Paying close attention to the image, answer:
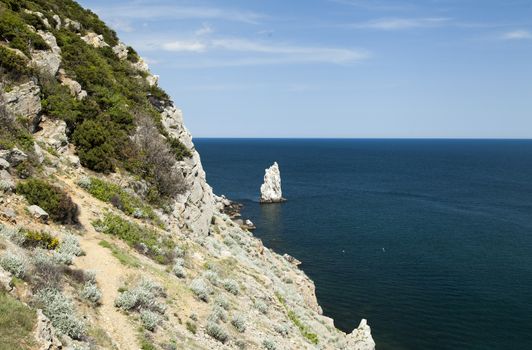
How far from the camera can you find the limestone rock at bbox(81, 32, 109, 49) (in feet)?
124

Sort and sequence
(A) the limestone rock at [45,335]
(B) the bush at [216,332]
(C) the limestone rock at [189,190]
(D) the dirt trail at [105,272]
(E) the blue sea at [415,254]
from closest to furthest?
1. (A) the limestone rock at [45,335]
2. (D) the dirt trail at [105,272]
3. (B) the bush at [216,332]
4. (C) the limestone rock at [189,190]
5. (E) the blue sea at [415,254]

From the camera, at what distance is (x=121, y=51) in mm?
40719

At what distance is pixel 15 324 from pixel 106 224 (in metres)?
10.3

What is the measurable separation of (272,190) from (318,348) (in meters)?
86.5

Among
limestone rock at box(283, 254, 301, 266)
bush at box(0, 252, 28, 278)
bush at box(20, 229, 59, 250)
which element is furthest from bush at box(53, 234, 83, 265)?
limestone rock at box(283, 254, 301, 266)

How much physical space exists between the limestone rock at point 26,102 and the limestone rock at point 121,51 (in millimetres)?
16845

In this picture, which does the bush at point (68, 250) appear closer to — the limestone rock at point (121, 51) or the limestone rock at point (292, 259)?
the limestone rock at point (121, 51)

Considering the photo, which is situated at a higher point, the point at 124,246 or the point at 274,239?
the point at 124,246

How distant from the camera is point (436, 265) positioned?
60281 mm

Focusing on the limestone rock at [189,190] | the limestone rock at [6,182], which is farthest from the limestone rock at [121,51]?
the limestone rock at [6,182]

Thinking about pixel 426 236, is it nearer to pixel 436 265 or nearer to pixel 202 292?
pixel 436 265

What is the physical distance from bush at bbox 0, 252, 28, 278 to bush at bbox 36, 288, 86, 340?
2.69ft

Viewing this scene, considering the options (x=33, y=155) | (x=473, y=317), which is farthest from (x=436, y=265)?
(x=33, y=155)

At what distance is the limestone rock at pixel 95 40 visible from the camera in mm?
37869
